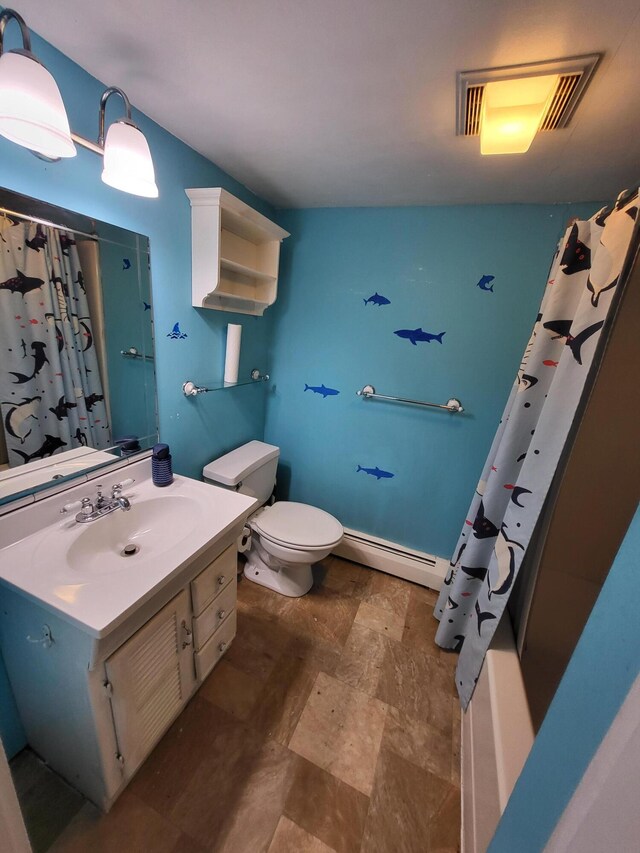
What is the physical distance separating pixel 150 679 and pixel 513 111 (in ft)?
6.52

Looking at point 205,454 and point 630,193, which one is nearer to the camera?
point 630,193

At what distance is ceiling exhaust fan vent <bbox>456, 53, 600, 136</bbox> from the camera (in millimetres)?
751

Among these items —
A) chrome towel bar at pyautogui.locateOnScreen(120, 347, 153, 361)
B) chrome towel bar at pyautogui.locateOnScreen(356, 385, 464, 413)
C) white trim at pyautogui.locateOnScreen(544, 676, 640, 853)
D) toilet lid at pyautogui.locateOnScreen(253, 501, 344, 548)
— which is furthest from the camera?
chrome towel bar at pyautogui.locateOnScreen(356, 385, 464, 413)

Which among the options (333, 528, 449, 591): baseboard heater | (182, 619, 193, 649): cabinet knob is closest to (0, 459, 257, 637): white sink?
(182, 619, 193, 649): cabinet knob

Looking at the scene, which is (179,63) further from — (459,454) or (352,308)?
(459,454)

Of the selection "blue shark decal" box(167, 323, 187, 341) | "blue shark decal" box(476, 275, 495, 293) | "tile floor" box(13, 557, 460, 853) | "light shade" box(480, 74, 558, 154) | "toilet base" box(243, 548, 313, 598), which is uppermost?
"light shade" box(480, 74, 558, 154)

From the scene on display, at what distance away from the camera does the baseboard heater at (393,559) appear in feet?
6.26

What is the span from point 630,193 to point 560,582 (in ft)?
4.32

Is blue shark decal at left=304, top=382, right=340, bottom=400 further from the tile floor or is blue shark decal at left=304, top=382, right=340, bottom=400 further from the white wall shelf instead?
the tile floor

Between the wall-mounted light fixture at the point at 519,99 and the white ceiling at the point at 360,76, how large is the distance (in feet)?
0.10

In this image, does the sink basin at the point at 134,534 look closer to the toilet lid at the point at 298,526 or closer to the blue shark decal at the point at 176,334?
the toilet lid at the point at 298,526

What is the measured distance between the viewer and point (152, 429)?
1376mm

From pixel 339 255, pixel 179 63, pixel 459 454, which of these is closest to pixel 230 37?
pixel 179 63

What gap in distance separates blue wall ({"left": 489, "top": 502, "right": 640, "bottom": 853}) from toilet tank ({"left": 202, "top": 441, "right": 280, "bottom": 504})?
4.53ft
